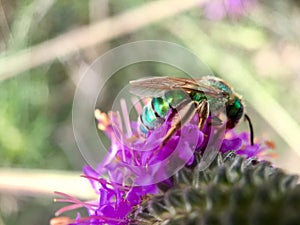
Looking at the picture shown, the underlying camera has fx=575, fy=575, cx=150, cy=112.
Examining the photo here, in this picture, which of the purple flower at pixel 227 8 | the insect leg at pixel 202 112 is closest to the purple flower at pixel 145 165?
the insect leg at pixel 202 112

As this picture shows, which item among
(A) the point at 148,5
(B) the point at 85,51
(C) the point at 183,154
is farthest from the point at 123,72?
(C) the point at 183,154

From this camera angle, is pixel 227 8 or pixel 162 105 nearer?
pixel 162 105

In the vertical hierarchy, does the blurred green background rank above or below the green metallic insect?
above

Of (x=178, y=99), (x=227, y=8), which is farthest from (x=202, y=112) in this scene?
(x=227, y=8)

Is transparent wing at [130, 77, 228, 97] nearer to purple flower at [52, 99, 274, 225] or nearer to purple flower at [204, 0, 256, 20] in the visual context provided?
purple flower at [52, 99, 274, 225]

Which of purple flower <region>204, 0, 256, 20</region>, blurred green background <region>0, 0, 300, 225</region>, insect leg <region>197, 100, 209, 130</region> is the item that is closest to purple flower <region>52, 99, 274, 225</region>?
insect leg <region>197, 100, 209, 130</region>

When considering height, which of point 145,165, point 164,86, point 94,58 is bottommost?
point 145,165

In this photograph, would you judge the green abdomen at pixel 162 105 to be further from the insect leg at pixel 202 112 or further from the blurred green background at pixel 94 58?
the blurred green background at pixel 94 58

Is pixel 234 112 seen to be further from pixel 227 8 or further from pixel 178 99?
pixel 227 8
